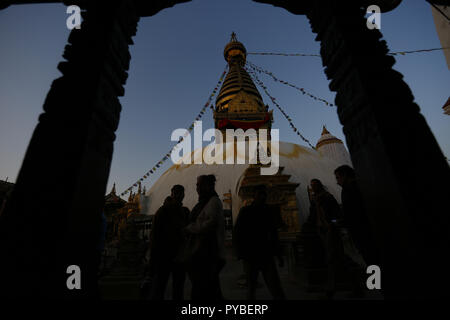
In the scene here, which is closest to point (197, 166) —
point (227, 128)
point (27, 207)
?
point (227, 128)

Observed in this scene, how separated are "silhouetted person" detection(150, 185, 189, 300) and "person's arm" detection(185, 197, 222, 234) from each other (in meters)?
0.50

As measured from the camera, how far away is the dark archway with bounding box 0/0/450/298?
4.12ft

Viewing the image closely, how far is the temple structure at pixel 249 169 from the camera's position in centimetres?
823

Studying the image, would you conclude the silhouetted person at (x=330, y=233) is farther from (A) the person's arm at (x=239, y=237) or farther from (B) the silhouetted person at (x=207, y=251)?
(B) the silhouetted person at (x=207, y=251)

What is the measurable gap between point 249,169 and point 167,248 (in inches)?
251

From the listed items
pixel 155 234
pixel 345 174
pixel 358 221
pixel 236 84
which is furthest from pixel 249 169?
pixel 236 84

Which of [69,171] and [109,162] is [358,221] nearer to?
[109,162]

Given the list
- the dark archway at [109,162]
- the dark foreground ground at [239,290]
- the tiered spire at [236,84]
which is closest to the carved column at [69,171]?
the dark archway at [109,162]

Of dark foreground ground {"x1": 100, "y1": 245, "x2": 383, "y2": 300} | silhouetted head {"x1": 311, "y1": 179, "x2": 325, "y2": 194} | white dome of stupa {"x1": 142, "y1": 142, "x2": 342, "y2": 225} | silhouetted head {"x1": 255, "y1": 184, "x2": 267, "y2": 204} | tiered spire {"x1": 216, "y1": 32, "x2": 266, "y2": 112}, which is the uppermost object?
tiered spire {"x1": 216, "y1": 32, "x2": 266, "y2": 112}

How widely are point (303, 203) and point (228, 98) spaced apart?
12270mm

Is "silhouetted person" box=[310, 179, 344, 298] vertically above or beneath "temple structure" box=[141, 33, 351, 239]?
beneath

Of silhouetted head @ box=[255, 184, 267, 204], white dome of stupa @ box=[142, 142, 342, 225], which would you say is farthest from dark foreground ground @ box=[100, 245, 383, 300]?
white dome of stupa @ box=[142, 142, 342, 225]

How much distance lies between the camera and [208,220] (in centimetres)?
193

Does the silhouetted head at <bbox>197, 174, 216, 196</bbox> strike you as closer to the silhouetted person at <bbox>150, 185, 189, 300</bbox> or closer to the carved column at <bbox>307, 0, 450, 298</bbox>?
the silhouetted person at <bbox>150, 185, 189, 300</bbox>
